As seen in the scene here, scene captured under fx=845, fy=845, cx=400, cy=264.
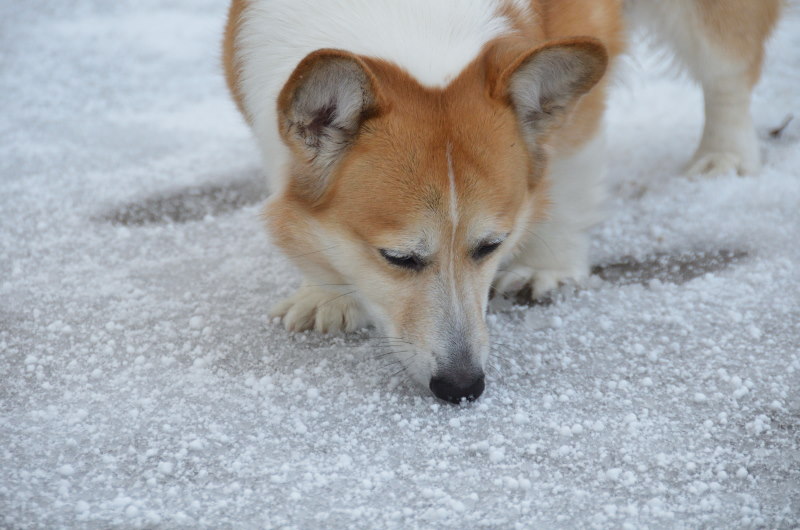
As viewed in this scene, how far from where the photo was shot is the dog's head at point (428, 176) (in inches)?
90.0

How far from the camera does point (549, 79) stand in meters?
2.44

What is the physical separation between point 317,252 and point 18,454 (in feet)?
3.30

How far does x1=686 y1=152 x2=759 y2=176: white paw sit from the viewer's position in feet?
12.9

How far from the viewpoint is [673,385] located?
2.50m

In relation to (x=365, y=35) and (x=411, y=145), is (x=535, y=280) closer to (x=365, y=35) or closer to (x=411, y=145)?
(x=411, y=145)

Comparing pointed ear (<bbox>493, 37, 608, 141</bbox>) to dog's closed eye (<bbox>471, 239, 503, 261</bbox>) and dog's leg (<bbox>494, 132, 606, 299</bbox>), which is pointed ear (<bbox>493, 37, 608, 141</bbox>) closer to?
dog's closed eye (<bbox>471, 239, 503, 261</bbox>)

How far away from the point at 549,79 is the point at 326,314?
105 cm

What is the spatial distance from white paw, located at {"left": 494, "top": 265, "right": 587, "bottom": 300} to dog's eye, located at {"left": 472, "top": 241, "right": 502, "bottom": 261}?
2.18 feet

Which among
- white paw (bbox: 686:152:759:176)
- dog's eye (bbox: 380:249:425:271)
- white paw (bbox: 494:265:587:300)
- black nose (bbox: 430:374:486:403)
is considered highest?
dog's eye (bbox: 380:249:425:271)

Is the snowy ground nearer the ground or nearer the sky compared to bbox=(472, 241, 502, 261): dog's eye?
nearer the ground

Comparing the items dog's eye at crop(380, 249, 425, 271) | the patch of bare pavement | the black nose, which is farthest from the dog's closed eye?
the patch of bare pavement

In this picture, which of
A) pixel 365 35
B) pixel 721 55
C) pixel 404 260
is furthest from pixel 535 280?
pixel 721 55

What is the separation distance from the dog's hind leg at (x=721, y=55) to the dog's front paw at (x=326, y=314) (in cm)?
199

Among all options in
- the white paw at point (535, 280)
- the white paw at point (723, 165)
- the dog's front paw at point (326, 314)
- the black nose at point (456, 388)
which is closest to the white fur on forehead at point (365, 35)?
the dog's front paw at point (326, 314)
